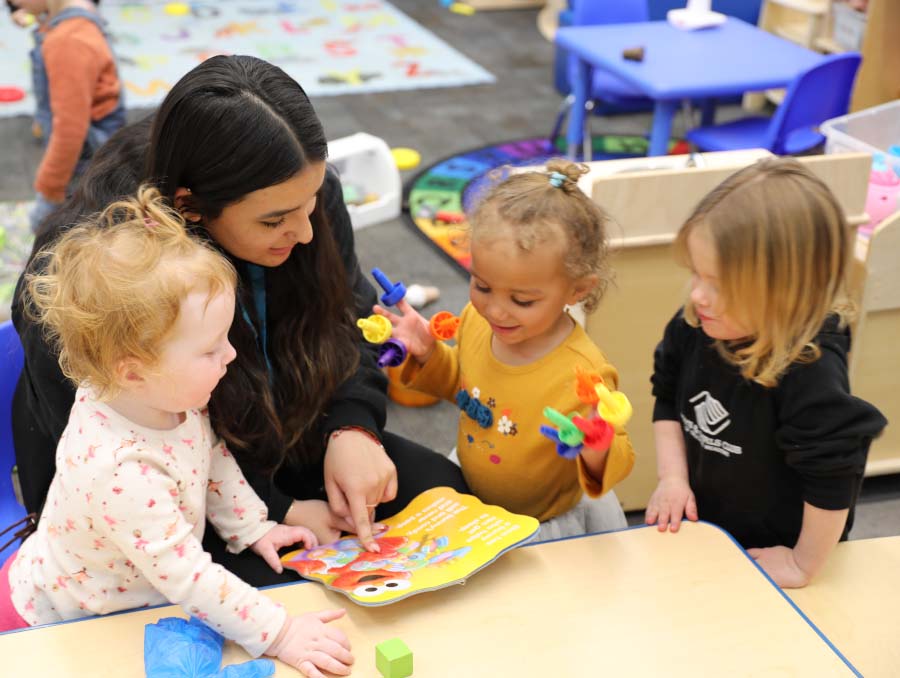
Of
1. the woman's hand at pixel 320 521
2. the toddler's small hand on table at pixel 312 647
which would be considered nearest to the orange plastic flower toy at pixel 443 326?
the woman's hand at pixel 320 521

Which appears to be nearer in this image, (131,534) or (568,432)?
(131,534)

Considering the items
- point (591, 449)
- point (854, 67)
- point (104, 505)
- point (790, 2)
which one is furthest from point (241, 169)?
point (790, 2)

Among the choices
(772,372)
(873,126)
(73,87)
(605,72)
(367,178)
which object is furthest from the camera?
(605,72)

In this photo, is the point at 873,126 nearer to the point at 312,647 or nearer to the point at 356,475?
the point at 356,475

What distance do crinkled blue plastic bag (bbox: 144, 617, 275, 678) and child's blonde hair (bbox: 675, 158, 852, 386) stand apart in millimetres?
656

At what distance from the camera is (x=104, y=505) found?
0.97 m

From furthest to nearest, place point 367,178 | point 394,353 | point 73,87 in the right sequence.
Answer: point 367,178, point 73,87, point 394,353

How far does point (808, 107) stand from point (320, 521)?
221cm

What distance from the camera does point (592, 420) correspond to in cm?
111

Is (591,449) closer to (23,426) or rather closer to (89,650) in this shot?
(89,650)

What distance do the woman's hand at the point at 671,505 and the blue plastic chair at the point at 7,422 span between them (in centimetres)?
86

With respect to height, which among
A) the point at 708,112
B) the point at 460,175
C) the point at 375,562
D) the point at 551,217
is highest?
the point at 551,217

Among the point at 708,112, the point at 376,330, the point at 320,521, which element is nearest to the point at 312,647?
the point at 320,521

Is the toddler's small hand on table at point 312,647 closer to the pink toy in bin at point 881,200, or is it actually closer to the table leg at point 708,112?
the pink toy in bin at point 881,200
